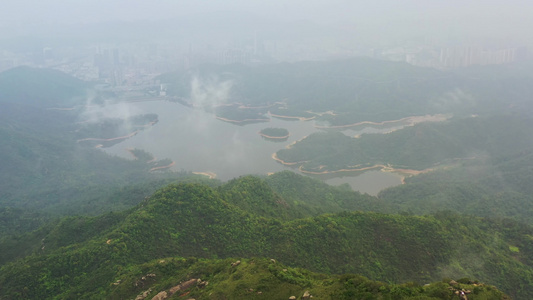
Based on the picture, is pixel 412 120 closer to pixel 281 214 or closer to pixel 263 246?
pixel 281 214

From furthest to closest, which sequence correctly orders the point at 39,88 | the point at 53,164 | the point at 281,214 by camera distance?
the point at 39,88, the point at 53,164, the point at 281,214

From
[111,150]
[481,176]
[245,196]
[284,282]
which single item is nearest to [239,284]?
[284,282]

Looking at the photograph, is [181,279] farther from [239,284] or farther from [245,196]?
[245,196]

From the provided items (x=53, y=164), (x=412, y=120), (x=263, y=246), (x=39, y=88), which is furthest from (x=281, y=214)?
(x=39, y=88)

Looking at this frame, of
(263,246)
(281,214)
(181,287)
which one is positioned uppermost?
(181,287)

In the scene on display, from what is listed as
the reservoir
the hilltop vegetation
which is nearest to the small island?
the reservoir

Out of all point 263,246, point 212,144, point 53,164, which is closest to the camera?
point 263,246
